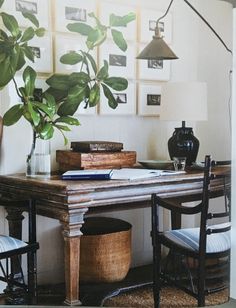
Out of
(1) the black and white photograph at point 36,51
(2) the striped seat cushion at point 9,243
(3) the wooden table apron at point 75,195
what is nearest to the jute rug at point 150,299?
(3) the wooden table apron at point 75,195

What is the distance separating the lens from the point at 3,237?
2199mm

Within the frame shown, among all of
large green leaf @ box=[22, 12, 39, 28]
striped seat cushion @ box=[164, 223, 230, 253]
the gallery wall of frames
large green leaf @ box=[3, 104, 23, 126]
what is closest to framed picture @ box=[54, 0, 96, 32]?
the gallery wall of frames

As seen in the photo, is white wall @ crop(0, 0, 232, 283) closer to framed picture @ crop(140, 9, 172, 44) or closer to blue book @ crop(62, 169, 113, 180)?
framed picture @ crop(140, 9, 172, 44)

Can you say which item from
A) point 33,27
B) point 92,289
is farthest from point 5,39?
point 92,289

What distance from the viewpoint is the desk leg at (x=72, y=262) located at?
2.07m

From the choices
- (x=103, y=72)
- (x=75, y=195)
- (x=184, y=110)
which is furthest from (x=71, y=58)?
(x=75, y=195)

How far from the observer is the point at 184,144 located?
259 centimetres

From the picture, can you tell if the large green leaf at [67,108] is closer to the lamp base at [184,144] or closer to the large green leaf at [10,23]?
the large green leaf at [10,23]

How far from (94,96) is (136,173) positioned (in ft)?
1.57

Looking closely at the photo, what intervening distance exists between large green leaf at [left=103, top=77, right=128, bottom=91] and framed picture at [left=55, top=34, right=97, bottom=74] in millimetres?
164

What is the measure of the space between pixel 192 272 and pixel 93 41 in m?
1.20

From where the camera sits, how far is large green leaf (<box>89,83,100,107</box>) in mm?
2527

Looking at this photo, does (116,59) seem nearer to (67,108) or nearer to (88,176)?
(67,108)

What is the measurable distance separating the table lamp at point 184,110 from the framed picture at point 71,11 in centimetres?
53
